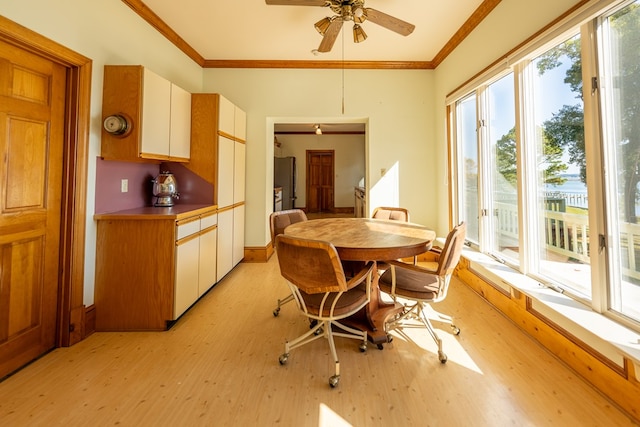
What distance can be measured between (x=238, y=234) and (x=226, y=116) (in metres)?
1.50

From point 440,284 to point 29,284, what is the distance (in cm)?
264

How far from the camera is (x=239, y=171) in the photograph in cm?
354

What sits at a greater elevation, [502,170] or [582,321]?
[502,170]

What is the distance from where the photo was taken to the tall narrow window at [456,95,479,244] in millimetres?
2961

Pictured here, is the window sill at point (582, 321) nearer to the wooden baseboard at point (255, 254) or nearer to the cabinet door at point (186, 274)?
the cabinet door at point (186, 274)

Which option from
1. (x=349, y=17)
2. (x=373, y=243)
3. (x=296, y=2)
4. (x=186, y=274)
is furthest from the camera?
(x=186, y=274)

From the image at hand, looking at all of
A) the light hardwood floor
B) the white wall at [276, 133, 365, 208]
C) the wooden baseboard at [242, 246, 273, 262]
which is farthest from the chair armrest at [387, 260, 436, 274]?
the white wall at [276, 133, 365, 208]

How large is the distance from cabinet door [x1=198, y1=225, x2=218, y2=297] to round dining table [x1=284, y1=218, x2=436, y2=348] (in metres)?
1.01

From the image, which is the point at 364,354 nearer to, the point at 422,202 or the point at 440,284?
the point at 440,284

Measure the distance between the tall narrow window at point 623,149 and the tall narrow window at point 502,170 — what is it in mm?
804

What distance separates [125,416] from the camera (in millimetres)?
1299

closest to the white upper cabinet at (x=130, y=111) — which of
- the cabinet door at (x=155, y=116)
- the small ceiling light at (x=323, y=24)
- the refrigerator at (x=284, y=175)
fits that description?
the cabinet door at (x=155, y=116)

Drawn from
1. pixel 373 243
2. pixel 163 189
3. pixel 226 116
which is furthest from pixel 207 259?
pixel 373 243

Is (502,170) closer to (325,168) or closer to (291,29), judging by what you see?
(291,29)
